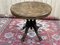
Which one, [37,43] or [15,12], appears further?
[37,43]

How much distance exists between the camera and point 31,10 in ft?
7.86

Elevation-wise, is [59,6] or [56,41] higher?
[59,6]

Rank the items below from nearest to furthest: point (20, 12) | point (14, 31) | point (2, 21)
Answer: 1. point (20, 12)
2. point (14, 31)
3. point (2, 21)

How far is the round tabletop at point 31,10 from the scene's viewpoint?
223cm

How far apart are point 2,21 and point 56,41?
4.51ft

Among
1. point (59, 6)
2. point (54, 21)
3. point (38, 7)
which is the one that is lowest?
point (54, 21)

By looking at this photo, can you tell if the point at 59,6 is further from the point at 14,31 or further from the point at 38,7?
the point at 14,31

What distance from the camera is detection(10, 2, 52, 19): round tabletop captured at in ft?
7.32

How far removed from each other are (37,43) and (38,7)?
25.3 inches

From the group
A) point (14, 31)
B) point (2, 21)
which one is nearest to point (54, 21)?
point (14, 31)

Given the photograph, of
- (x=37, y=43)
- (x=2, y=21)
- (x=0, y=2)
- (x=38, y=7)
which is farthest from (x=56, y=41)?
(x=0, y=2)

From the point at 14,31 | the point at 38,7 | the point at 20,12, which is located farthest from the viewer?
the point at 14,31

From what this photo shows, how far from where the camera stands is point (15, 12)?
232 cm

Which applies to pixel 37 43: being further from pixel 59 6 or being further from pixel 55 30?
pixel 59 6
